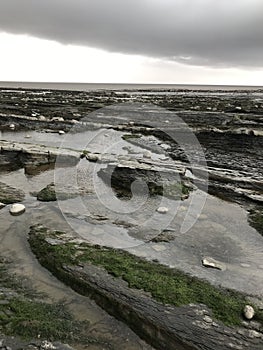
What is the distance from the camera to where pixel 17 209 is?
32.2 feet

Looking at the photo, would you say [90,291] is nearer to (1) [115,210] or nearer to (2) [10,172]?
(1) [115,210]

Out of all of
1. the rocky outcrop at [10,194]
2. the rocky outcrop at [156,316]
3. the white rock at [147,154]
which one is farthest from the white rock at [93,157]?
the rocky outcrop at [156,316]

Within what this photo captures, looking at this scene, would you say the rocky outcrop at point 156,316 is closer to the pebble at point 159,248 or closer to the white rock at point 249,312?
the white rock at point 249,312

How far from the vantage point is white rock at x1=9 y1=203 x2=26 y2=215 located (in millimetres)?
9742

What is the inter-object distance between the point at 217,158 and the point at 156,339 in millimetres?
14432

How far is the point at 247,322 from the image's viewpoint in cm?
537

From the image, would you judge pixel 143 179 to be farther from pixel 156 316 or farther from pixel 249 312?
pixel 249 312

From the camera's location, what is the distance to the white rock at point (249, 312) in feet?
17.9

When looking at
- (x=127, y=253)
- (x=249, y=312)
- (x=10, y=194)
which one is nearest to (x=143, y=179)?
(x=10, y=194)

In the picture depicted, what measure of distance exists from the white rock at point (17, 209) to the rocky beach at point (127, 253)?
0.14ft

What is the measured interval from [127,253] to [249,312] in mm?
2919

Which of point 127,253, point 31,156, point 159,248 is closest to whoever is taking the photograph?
point 127,253

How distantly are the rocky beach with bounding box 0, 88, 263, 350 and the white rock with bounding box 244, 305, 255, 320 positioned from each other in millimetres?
17

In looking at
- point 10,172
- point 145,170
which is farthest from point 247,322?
point 10,172
